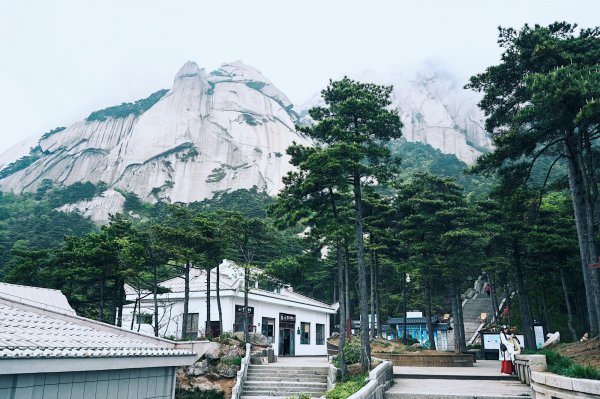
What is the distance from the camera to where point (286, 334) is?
3241 cm

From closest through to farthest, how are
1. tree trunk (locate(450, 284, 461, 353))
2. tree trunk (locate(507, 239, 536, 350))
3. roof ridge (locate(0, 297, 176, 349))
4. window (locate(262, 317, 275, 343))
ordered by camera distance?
roof ridge (locate(0, 297, 176, 349)) < tree trunk (locate(507, 239, 536, 350)) < tree trunk (locate(450, 284, 461, 353)) < window (locate(262, 317, 275, 343))

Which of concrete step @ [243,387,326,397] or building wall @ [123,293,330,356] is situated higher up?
building wall @ [123,293,330,356]

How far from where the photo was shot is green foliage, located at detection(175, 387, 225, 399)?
59.8ft

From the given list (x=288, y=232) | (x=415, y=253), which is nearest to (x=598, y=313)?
(x=415, y=253)

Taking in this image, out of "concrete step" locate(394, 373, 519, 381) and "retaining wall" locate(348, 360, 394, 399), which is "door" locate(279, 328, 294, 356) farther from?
"retaining wall" locate(348, 360, 394, 399)

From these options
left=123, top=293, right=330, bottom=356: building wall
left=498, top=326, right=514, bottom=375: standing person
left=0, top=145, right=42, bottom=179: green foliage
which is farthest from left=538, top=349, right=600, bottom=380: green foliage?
left=0, top=145, right=42, bottom=179: green foliage

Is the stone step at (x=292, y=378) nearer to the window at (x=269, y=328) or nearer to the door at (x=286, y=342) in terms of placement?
the window at (x=269, y=328)

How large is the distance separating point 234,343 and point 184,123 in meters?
85.6

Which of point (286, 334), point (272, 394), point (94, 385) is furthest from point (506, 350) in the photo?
point (286, 334)

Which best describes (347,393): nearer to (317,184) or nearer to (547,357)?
(547,357)

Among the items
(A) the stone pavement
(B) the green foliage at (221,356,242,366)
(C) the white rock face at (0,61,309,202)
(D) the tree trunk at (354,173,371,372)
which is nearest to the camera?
(A) the stone pavement

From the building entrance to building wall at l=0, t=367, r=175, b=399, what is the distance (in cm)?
2281

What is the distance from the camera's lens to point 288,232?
2307 inches

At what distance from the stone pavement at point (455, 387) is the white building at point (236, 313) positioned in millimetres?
14547
